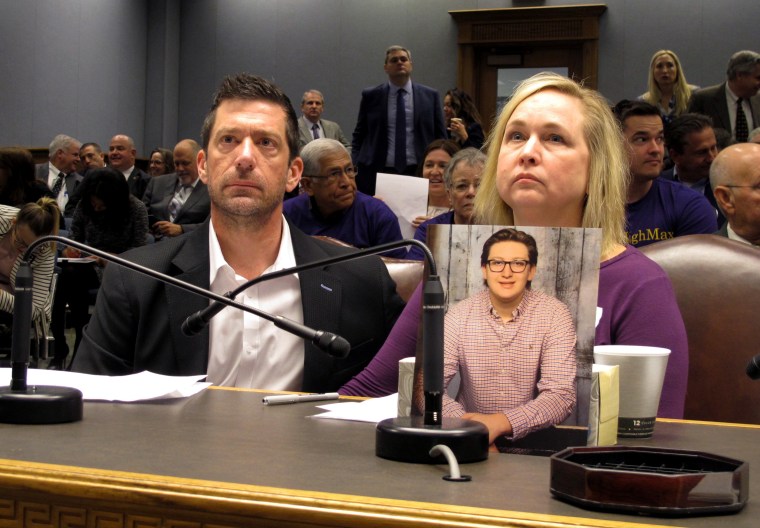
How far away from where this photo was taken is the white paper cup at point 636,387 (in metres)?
1.27

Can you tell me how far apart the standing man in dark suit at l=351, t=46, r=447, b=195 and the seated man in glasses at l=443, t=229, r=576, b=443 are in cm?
608

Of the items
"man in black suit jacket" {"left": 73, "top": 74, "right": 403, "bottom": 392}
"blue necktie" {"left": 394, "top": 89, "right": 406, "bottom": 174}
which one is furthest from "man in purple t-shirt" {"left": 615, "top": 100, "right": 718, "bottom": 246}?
"blue necktie" {"left": 394, "top": 89, "right": 406, "bottom": 174}

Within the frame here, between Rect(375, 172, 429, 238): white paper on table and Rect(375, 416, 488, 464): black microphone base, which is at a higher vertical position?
Rect(375, 172, 429, 238): white paper on table

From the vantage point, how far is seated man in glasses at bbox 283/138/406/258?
464 cm

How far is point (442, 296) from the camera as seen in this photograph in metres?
1.12

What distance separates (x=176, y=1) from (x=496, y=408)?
1121 cm

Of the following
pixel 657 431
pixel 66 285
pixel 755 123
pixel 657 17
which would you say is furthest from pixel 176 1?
pixel 657 431

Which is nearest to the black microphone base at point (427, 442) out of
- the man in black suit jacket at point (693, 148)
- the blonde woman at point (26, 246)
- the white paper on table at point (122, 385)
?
the white paper on table at point (122, 385)

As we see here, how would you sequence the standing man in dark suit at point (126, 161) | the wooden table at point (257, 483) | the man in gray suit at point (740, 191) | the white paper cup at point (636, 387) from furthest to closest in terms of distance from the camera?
the standing man in dark suit at point (126, 161) < the man in gray suit at point (740, 191) < the white paper cup at point (636, 387) < the wooden table at point (257, 483)

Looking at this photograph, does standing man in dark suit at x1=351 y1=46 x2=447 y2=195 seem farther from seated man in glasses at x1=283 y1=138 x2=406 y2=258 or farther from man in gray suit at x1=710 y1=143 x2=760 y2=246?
man in gray suit at x1=710 y1=143 x2=760 y2=246

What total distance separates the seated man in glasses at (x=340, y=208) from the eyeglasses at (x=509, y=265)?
3.42 meters

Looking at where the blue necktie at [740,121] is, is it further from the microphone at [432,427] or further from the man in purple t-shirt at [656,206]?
the microphone at [432,427]

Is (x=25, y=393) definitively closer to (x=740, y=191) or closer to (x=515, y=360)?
(x=515, y=360)

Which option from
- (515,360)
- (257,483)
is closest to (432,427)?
(515,360)
